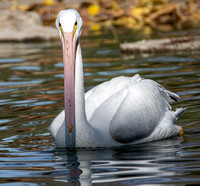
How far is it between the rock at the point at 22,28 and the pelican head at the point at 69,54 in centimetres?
1060

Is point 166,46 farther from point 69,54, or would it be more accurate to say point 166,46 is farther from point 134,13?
point 134,13

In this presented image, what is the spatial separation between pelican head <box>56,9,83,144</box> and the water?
39 cm

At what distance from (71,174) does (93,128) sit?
0.77 meters

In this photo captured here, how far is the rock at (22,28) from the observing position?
1484cm

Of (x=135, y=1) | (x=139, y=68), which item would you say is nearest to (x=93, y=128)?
(x=139, y=68)

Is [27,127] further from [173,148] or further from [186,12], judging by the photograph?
[186,12]

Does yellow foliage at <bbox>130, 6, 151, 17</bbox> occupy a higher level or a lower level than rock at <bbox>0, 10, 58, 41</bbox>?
higher

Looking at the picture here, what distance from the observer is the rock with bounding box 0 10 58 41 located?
14844 millimetres

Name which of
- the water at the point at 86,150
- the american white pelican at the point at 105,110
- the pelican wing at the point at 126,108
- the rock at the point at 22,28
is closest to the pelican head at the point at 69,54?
the american white pelican at the point at 105,110

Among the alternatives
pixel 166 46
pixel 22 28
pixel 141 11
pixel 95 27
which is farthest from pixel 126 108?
pixel 141 11

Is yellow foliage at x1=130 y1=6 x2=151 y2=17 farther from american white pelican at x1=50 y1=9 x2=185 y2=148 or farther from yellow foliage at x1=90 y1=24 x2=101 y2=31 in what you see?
american white pelican at x1=50 y1=9 x2=185 y2=148

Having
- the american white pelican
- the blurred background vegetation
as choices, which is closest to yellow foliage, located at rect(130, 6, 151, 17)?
the blurred background vegetation

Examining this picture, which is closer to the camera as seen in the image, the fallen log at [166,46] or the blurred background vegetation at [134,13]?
the fallen log at [166,46]

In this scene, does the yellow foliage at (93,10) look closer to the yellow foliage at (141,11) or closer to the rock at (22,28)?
the yellow foliage at (141,11)
